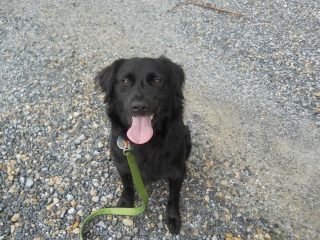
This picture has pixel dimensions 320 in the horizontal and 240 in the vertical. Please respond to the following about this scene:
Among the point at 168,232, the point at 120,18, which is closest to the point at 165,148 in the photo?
the point at 168,232

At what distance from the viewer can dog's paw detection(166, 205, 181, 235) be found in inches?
124

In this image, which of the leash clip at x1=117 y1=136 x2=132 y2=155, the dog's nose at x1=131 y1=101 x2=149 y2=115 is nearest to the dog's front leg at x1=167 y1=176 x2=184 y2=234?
the leash clip at x1=117 y1=136 x2=132 y2=155

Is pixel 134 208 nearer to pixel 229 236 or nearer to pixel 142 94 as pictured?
pixel 229 236

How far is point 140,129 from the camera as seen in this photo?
2.68m

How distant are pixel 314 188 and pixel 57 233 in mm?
2840

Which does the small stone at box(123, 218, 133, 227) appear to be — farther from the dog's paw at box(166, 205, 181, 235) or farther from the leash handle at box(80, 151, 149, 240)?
the dog's paw at box(166, 205, 181, 235)

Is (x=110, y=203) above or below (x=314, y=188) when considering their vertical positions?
below

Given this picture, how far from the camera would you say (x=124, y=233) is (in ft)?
10.4

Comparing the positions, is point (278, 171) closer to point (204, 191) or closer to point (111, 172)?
point (204, 191)

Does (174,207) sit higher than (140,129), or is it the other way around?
(140,129)

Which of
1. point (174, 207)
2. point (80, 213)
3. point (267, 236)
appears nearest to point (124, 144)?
point (174, 207)

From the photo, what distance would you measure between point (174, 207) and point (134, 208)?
437mm

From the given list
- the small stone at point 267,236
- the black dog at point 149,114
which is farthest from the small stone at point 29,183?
the small stone at point 267,236

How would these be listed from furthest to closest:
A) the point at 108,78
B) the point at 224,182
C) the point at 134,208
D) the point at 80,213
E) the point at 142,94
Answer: the point at 224,182
the point at 80,213
the point at 134,208
the point at 108,78
the point at 142,94
